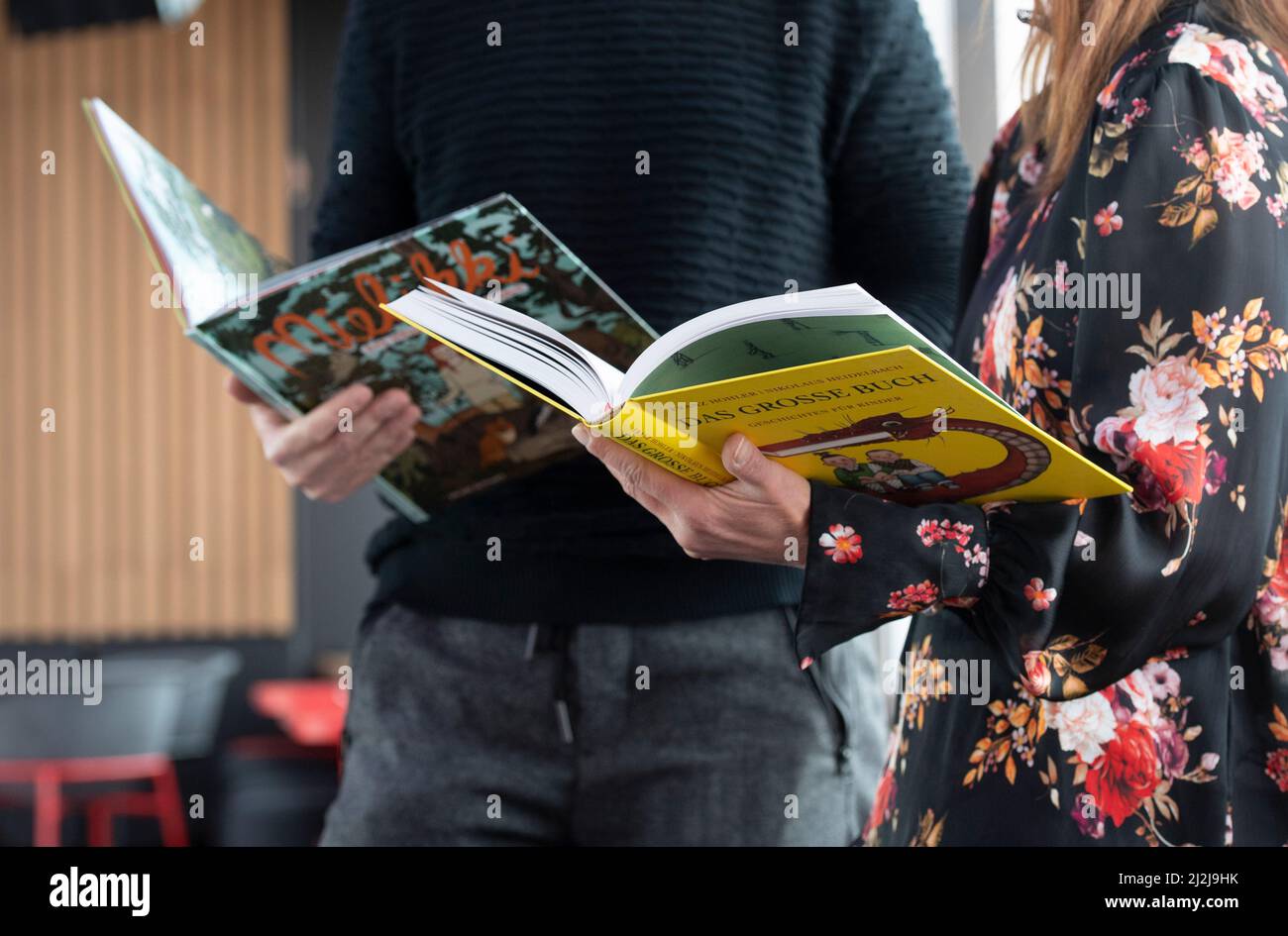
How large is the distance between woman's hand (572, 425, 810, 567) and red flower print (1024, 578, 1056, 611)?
0.13 meters

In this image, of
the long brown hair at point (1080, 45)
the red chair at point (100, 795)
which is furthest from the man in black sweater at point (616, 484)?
the red chair at point (100, 795)

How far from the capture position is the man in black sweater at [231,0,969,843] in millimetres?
1010

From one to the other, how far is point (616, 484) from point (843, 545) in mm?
370

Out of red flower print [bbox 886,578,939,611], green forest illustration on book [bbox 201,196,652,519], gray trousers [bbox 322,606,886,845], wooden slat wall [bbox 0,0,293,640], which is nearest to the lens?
red flower print [bbox 886,578,939,611]

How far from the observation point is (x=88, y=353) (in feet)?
16.9

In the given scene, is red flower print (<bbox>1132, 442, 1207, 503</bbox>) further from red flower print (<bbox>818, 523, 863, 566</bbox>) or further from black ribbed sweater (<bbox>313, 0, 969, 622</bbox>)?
black ribbed sweater (<bbox>313, 0, 969, 622</bbox>)

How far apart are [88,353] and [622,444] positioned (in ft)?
16.5

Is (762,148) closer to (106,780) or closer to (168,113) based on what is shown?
(106,780)

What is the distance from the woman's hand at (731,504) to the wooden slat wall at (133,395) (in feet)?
15.3

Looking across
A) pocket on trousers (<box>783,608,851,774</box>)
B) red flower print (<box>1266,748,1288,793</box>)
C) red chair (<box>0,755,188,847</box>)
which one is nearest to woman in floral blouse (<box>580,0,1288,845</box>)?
red flower print (<box>1266,748,1288,793</box>)

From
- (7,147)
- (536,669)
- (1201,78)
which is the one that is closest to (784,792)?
(536,669)

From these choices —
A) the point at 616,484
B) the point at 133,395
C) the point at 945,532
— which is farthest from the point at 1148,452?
the point at 133,395

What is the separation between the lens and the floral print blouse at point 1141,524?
0.71 metres

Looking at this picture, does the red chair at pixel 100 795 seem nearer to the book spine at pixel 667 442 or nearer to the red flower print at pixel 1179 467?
the book spine at pixel 667 442
